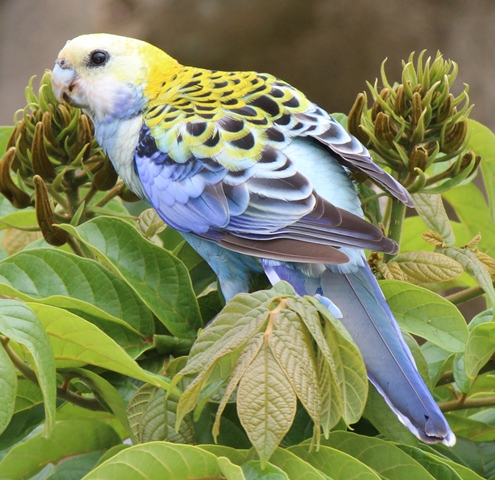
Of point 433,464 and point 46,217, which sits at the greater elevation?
point 46,217

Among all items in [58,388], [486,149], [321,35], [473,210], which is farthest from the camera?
[321,35]

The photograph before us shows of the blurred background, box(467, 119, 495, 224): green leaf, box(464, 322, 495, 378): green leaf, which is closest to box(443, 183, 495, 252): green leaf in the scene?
box(467, 119, 495, 224): green leaf

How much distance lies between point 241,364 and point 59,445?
0.45 m

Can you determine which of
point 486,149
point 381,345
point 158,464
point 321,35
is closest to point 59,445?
point 158,464

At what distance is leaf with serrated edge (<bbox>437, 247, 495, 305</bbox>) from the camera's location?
1016 mm

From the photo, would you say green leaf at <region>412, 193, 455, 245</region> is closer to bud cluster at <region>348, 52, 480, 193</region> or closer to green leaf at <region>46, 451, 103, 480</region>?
bud cluster at <region>348, 52, 480, 193</region>

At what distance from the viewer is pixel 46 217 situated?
110 cm

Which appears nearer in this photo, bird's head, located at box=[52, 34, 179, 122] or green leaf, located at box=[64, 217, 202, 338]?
green leaf, located at box=[64, 217, 202, 338]

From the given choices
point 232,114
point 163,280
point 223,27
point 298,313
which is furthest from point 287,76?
point 298,313

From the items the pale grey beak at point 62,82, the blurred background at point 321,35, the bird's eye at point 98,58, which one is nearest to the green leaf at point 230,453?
the pale grey beak at point 62,82

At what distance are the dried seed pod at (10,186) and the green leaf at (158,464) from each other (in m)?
0.55

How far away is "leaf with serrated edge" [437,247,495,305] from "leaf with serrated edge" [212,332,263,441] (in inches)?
14.8

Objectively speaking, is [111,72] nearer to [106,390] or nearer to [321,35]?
[106,390]

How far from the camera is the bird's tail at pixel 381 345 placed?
941 mm
